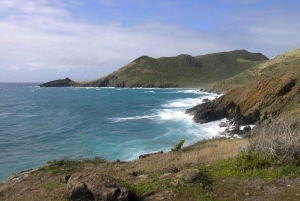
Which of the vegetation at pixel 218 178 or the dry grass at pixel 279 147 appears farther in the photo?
the dry grass at pixel 279 147

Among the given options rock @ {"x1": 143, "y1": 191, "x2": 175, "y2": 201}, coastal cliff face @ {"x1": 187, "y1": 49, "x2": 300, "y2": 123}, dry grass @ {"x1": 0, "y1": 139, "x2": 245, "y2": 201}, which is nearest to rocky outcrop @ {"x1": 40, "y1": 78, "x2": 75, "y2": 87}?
coastal cliff face @ {"x1": 187, "y1": 49, "x2": 300, "y2": 123}

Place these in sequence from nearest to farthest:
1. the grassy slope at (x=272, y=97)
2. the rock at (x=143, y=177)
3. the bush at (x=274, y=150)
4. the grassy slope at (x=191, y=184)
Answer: the grassy slope at (x=191, y=184), the rock at (x=143, y=177), the bush at (x=274, y=150), the grassy slope at (x=272, y=97)

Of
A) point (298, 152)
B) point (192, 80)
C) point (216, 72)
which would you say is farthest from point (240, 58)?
point (298, 152)

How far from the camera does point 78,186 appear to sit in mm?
6734

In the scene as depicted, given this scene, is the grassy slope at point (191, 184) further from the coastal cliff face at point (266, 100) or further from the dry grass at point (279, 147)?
the coastal cliff face at point (266, 100)

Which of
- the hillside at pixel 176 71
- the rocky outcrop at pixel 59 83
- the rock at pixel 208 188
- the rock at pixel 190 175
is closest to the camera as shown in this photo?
the rock at pixel 208 188

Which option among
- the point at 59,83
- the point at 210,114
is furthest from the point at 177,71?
the point at 210,114

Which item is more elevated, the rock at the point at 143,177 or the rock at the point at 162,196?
the rock at the point at 162,196

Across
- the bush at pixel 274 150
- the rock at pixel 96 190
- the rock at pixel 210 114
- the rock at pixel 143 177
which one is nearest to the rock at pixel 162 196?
the rock at pixel 96 190

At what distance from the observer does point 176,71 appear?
133625 millimetres

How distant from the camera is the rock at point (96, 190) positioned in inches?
255

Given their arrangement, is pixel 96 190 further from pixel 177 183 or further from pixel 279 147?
pixel 279 147

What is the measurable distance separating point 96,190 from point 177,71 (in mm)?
128852

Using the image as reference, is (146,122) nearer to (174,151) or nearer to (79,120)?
(79,120)
